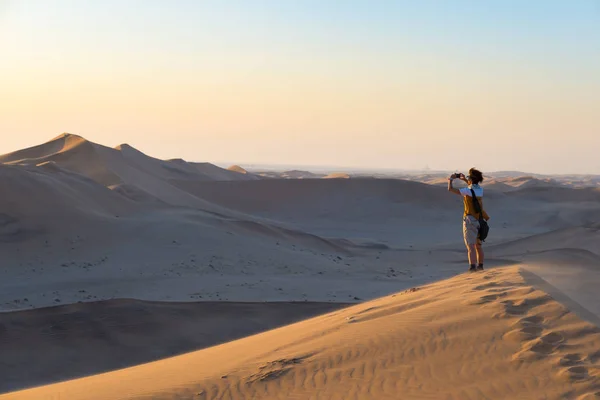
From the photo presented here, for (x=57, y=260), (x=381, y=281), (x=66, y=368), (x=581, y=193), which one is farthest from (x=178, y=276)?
(x=581, y=193)

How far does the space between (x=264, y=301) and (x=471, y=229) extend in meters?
5.77

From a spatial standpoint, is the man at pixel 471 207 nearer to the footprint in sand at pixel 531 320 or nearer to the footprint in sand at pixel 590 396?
the footprint in sand at pixel 531 320

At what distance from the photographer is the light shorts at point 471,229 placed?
10.6m

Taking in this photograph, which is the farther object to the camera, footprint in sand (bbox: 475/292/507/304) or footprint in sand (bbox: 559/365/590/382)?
footprint in sand (bbox: 475/292/507/304)

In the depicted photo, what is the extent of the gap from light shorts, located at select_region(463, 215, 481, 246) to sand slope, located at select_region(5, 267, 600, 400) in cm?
191

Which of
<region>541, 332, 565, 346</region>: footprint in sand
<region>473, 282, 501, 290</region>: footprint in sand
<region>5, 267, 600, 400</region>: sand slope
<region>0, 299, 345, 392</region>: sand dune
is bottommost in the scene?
<region>0, 299, 345, 392</region>: sand dune

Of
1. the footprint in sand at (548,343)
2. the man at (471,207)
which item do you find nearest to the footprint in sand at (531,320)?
the footprint in sand at (548,343)

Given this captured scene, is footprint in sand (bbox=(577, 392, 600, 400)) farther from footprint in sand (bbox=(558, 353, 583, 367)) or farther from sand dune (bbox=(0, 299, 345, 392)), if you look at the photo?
sand dune (bbox=(0, 299, 345, 392))

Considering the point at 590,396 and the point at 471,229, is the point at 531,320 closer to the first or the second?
the point at 590,396

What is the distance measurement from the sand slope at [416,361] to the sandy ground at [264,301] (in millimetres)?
21

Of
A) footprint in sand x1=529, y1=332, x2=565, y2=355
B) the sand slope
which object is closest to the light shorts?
the sand slope

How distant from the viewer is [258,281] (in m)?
17.8

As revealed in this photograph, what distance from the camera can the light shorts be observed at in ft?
34.6

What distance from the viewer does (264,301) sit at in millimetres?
15266
